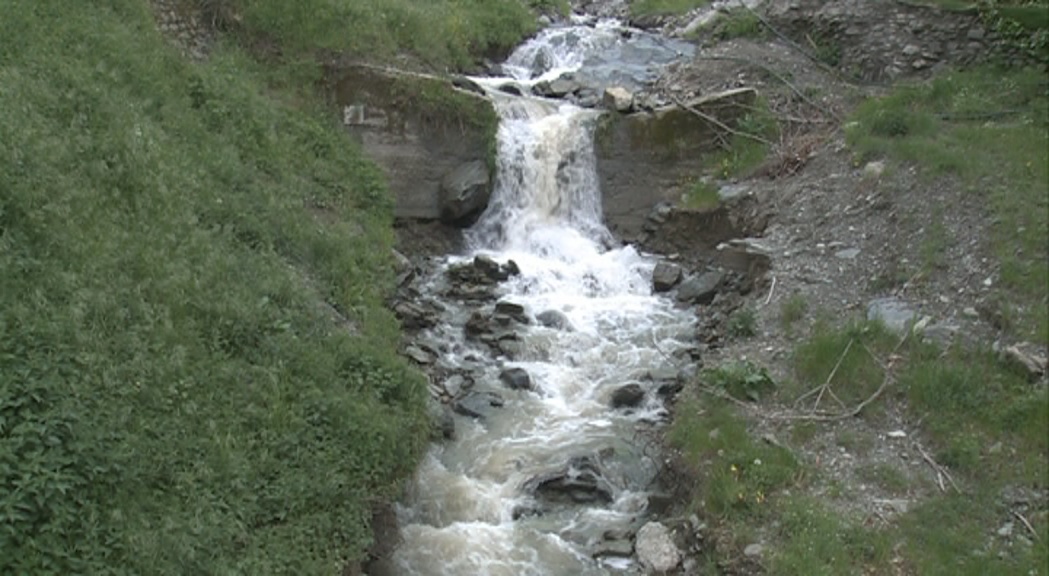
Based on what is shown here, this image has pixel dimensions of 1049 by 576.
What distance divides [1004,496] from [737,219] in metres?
6.78

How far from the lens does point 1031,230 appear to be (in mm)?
8734

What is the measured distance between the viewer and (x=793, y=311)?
9.93 m

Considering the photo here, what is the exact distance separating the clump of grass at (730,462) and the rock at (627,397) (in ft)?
3.59

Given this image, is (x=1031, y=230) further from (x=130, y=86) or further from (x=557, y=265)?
(x=130, y=86)

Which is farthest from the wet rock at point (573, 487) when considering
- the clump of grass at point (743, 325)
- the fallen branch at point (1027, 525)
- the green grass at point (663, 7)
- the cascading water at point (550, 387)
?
the green grass at point (663, 7)

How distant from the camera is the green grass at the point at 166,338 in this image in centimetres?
572

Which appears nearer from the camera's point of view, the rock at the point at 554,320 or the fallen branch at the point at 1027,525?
the fallen branch at the point at 1027,525

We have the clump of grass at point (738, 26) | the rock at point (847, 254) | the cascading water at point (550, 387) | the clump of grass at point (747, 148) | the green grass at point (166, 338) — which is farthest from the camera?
the clump of grass at point (738, 26)

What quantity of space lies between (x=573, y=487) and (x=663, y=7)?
17848 mm

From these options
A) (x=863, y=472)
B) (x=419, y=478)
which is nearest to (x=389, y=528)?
(x=419, y=478)

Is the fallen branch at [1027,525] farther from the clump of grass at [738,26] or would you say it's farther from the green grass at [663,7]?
the green grass at [663,7]

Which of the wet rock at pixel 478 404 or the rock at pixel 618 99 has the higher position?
the rock at pixel 618 99

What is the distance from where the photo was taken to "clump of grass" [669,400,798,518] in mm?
7453

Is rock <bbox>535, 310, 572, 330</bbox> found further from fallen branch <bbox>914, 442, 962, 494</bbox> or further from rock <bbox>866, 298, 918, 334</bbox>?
fallen branch <bbox>914, 442, 962, 494</bbox>
